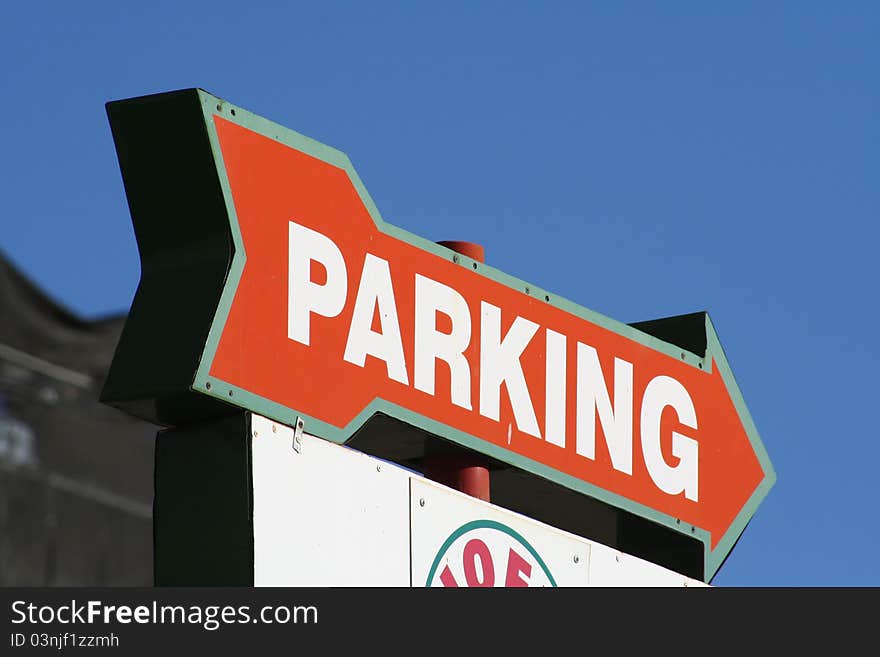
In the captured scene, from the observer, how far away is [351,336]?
7.10 metres

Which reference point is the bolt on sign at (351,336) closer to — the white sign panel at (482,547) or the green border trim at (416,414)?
the green border trim at (416,414)

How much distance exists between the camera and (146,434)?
60.2ft

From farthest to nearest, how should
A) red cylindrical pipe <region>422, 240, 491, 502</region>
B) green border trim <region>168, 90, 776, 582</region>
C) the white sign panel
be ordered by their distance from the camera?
red cylindrical pipe <region>422, 240, 491, 502</region> < the white sign panel < green border trim <region>168, 90, 776, 582</region>

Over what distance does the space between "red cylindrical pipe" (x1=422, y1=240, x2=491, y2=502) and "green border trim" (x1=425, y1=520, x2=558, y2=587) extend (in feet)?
0.56

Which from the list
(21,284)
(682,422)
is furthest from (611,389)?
(21,284)

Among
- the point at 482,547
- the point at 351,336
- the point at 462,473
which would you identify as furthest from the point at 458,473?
the point at 351,336

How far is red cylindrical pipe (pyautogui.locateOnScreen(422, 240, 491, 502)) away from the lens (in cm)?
759

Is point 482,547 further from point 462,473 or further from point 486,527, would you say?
point 462,473

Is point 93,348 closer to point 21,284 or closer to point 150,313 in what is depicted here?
point 21,284

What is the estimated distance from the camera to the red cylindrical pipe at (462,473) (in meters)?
7.59

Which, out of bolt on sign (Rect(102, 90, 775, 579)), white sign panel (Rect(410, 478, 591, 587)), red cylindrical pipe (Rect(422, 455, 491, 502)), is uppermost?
bolt on sign (Rect(102, 90, 775, 579))

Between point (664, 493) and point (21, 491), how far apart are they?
9310 millimetres

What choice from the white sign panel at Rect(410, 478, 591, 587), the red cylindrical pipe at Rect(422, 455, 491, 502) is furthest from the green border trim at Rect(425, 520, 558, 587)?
the red cylindrical pipe at Rect(422, 455, 491, 502)

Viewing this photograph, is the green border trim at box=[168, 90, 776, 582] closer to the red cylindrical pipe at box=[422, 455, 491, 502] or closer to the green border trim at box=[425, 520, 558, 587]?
the red cylindrical pipe at box=[422, 455, 491, 502]
